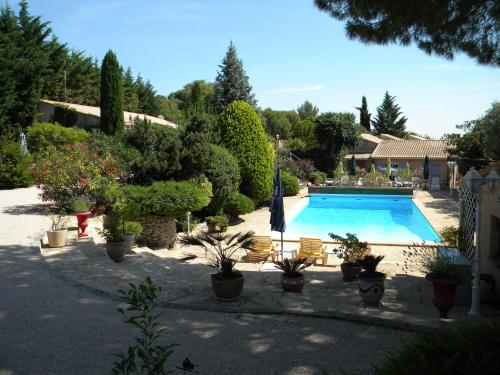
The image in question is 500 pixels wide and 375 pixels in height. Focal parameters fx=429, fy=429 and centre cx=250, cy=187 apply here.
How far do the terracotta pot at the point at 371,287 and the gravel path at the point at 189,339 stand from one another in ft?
3.28

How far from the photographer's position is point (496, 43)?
7121 millimetres

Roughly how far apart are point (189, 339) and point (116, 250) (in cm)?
486

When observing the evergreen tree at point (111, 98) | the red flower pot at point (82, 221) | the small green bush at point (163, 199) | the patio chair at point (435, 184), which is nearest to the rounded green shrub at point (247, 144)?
the small green bush at point (163, 199)

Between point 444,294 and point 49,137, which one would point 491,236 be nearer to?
point 444,294

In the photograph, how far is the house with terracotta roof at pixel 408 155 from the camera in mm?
39469

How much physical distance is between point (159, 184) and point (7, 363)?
379 inches

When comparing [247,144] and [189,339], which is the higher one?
[247,144]

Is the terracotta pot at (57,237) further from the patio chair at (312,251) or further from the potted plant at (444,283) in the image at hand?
the potted plant at (444,283)

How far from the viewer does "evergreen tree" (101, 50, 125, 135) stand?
29266 millimetres

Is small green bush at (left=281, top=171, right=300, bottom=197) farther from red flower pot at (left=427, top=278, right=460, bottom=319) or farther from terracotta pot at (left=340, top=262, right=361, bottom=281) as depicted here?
red flower pot at (left=427, top=278, right=460, bottom=319)

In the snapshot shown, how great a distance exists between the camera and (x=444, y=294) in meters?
6.19

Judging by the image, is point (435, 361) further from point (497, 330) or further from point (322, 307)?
point (322, 307)

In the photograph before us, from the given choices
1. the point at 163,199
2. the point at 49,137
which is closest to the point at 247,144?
the point at 163,199

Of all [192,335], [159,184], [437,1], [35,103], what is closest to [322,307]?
[192,335]
